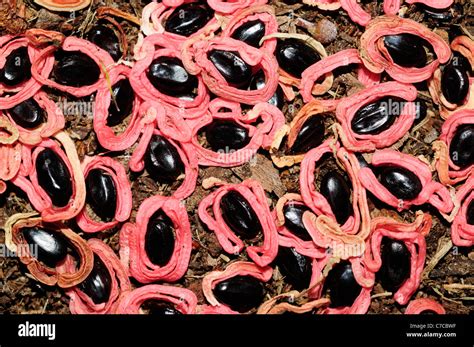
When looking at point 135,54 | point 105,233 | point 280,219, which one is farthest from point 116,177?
point 280,219

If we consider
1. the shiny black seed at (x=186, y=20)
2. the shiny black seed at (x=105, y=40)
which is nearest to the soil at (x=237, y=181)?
the shiny black seed at (x=105, y=40)

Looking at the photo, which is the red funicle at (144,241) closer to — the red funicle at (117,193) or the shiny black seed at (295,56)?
the red funicle at (117,193)

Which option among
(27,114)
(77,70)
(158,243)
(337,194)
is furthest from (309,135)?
(27,114)

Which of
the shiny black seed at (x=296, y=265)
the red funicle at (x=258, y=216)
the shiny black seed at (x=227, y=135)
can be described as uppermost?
the shiny black seed at (x=227, y=135)

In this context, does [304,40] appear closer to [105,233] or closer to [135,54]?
[135,54]

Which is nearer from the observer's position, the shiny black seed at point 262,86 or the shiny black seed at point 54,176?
the shiny black seed at point 54,176

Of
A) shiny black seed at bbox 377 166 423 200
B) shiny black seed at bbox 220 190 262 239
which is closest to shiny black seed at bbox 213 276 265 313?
shiny black seed at bbox 220 190 262 239
